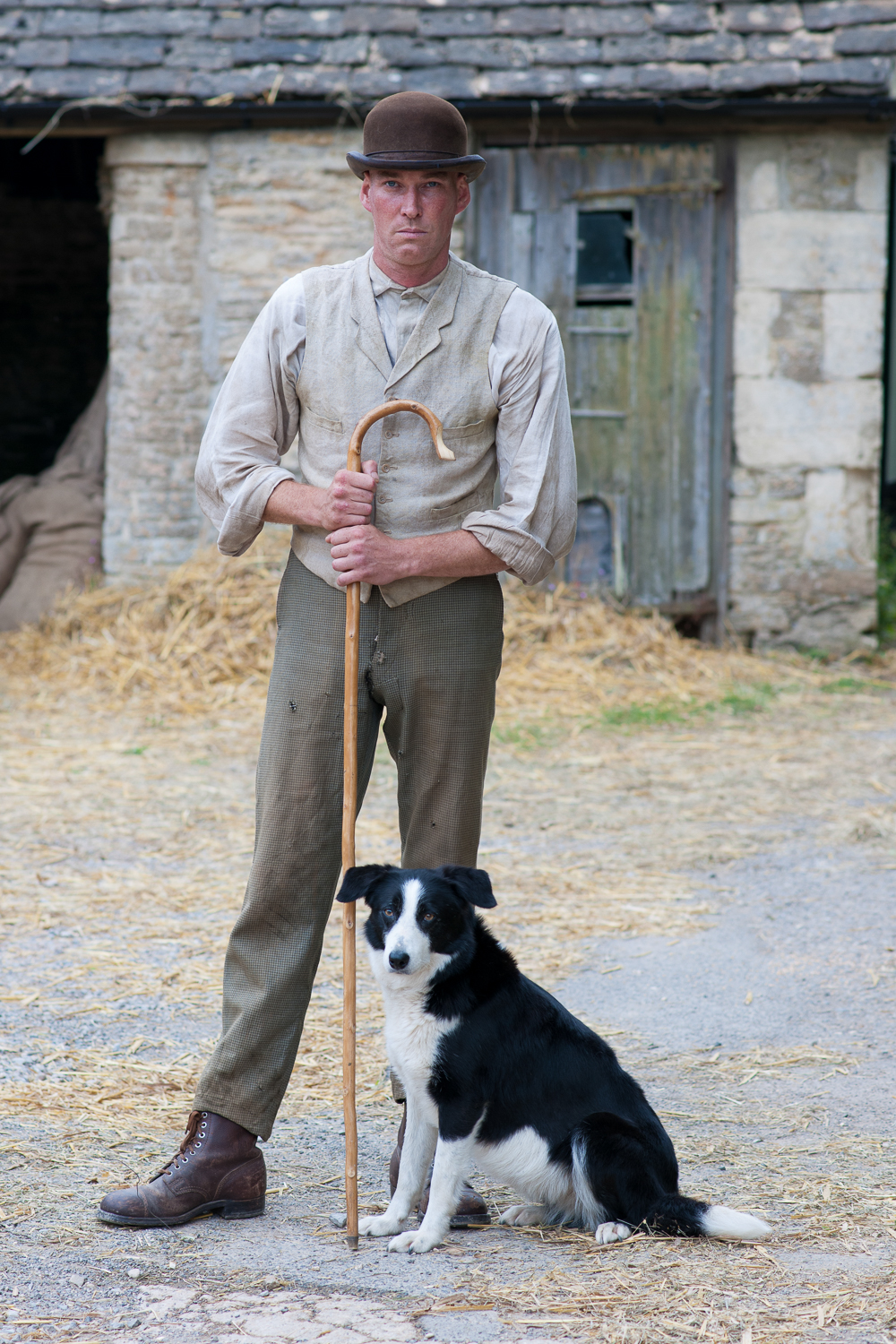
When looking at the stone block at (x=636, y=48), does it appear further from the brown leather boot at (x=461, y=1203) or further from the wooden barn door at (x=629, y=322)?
the brown leather boot at (x=461, y=1203)

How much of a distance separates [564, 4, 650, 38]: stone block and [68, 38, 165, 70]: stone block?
87.6 inches

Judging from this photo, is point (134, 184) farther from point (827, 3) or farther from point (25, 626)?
point (827, 3)

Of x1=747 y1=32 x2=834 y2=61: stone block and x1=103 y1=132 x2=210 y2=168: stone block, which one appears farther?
x1=103 y1=132 x2=210 y2=168: stone block

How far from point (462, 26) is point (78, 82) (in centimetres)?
248

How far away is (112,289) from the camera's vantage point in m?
9.20

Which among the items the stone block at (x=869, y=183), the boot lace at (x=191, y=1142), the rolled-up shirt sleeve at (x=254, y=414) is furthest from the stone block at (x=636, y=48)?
the boot lace at (x=191, y=1142)

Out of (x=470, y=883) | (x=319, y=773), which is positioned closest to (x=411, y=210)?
(x=319, y=773)

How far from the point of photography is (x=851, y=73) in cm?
858

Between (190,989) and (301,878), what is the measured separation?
146 cm

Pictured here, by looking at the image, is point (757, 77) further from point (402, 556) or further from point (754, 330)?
point (402, 556)

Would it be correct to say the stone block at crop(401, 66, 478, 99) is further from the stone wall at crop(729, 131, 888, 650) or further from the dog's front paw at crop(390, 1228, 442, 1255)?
the dog's front paw at crop(390, 1228, 442, 1255)

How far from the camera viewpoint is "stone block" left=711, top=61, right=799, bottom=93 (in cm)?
857

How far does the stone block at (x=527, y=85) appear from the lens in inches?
341

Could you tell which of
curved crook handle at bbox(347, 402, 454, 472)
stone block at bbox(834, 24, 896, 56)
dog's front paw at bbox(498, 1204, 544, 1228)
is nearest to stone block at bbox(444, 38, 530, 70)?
stone block at bbox(834, 24, 896, 56)
